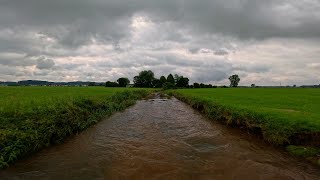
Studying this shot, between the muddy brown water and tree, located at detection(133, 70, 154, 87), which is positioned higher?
tree, located at detection(133, 70, 154, 87)

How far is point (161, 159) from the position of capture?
10.9m

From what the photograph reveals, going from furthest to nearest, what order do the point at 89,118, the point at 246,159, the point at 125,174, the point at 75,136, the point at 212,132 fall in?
the point at 89,118 → the point at 212,132 → the point at 75,136 → the point at 246,159 → the point at 125,174

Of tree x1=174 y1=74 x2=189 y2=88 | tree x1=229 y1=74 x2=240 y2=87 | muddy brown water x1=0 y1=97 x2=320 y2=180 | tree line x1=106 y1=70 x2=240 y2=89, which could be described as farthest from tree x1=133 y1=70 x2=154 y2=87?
muddy brown water x1=0 y1=97 x2=320 y2=180

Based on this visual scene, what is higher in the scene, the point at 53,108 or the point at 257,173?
the point at 53,108

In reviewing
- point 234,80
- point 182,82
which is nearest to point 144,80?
point 182,82

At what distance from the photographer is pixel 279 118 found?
47.6 ft

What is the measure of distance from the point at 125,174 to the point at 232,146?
250 inches

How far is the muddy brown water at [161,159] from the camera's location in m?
9.12

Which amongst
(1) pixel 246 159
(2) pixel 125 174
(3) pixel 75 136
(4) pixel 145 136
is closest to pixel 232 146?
(1) pixel 246 159

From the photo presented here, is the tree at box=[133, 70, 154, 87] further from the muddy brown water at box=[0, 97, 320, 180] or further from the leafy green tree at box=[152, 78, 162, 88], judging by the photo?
the muddy brown water at box=[0, 97, 320, 180]

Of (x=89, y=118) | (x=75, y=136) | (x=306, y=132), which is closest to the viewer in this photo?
(x=306, y=132)

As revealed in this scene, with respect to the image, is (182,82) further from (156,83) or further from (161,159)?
(161,159)

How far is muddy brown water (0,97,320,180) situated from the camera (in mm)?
9117

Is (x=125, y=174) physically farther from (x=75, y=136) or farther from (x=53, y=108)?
(x=53, y=108)
